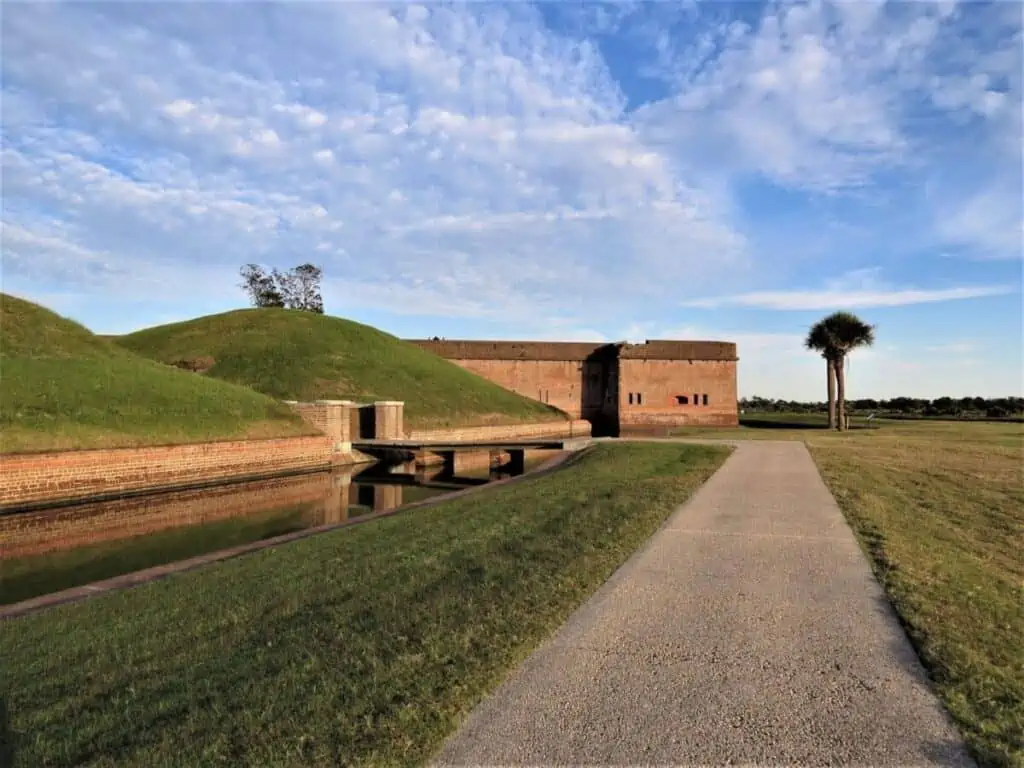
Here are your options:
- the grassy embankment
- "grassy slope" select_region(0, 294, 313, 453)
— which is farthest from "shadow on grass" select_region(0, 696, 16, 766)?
"grassy slope" select_region(0, 294, 313, 453)

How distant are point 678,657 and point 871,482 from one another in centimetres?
1183

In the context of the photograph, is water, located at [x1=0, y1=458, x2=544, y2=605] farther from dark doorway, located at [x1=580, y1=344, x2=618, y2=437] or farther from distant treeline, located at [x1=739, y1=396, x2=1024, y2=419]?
distant treeline, located at [x1=739, y1=396, x2=1024, y2=419]

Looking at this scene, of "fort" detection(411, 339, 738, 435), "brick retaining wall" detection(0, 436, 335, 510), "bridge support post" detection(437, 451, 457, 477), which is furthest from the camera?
"fort" detection(411, 339, 738, 435)

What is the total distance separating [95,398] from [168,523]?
9.73 meters

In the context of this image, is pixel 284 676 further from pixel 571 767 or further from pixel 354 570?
pixel 354 570

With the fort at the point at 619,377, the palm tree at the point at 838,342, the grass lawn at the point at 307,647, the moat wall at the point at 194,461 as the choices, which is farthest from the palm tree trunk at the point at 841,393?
the grass lawn at the point at 307,647

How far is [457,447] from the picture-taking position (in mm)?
29844

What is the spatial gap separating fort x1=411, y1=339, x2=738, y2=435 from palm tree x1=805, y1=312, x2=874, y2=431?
39.5 ft

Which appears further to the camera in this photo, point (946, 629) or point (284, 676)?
point (946, 629)

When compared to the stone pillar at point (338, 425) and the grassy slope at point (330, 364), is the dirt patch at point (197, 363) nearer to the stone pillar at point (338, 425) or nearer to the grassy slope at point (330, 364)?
the grassy slope at point (330, 364)

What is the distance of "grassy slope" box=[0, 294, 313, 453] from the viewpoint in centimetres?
2056

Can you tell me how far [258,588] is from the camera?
24.1ft

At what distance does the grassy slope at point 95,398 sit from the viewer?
2056 cm

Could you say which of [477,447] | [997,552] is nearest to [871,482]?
[997,552]
